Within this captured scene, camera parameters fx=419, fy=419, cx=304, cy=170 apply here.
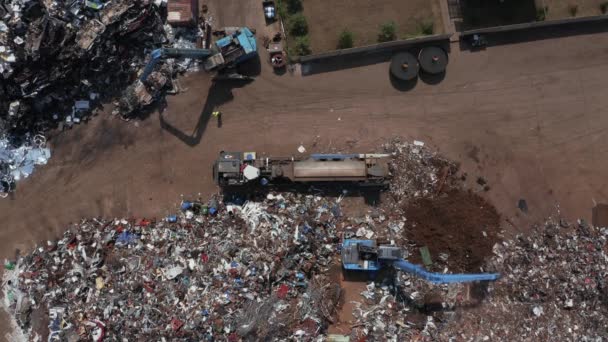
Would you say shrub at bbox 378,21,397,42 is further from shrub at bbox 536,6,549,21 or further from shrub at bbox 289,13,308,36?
shrub at bbox 536,6,549,21

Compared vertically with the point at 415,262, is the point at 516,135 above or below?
above

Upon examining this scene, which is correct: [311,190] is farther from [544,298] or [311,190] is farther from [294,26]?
[544,298]

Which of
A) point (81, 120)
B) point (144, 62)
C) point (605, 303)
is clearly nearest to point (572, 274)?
point (605, 303)

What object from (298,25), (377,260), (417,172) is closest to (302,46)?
(298,25)

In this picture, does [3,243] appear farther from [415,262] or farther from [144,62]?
[415,262]

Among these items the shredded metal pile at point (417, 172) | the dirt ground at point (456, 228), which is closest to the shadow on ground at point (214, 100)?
the shredded metal pile at point (417, 172)

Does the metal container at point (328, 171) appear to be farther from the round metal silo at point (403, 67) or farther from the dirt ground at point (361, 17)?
the dirt ground at point (361, 17)

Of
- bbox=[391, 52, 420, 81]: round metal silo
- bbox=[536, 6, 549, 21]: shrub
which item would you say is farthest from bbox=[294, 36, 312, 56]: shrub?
bbox=[536, 6, 549, 21]: shrub
